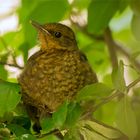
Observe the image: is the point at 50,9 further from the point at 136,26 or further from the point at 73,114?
the point at 73,114

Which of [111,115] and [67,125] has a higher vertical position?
[67,125]

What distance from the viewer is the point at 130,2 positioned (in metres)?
2.41

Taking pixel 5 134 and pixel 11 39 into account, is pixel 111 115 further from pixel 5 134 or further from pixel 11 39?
pixel 5 134

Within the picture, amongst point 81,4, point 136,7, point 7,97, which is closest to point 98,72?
point 81,4

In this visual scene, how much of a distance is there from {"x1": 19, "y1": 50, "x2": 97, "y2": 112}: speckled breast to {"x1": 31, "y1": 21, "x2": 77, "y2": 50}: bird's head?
0.21m

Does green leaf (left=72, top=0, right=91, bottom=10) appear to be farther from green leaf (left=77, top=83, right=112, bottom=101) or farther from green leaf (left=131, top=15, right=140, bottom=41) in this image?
green leaf (left=77, top=83, right=112, bottom=101)

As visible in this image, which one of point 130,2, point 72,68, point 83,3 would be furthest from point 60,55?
point 83,3

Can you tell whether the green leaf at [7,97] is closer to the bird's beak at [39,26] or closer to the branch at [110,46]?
the bird's beak at [39,26]

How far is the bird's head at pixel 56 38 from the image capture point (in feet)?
8.23

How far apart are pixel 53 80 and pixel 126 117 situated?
478mm

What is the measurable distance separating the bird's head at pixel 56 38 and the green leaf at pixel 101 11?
11 cm

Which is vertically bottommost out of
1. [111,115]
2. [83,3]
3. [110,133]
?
[111,115]

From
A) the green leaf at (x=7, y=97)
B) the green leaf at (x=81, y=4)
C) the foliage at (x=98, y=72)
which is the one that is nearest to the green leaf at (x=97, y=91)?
the foliage at (x=98, y=72)

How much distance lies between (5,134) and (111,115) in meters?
0.72
